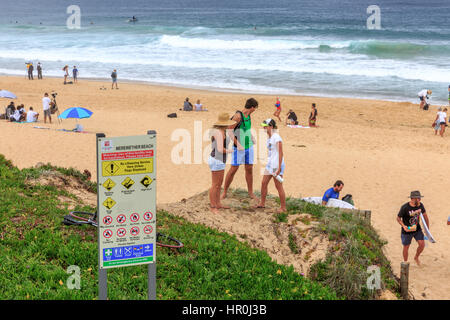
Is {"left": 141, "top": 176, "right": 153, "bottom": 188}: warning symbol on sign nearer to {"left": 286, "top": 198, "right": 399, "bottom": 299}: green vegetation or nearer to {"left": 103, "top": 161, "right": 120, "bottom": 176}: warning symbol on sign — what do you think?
{"left": 103, "top": 161, "right": 120, "bottom": 176}: warning symbol on sign

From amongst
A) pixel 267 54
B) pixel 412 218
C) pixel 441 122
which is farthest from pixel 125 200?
pixel 267 54

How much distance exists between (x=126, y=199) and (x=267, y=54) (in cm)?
4365

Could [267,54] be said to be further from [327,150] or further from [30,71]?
[327,150]

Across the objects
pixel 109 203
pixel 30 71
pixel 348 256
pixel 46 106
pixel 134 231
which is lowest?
pixel 348 256

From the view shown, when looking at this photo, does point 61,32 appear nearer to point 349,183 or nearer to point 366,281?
point 349,183

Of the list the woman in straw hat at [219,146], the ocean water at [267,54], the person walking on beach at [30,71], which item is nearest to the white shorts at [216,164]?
the woman in straw hat at [219,146]

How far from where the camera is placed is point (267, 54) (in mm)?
46281

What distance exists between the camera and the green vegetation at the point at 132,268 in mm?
5008

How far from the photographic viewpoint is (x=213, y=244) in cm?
621

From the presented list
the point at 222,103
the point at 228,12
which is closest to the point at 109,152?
the point at 222,103

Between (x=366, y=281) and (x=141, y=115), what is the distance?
1738 centimetres

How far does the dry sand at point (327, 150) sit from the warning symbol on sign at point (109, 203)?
5688 millimetres

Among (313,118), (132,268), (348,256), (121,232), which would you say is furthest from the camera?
(313,118)

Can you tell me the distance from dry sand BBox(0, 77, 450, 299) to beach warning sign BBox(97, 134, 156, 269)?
5.41 meters
